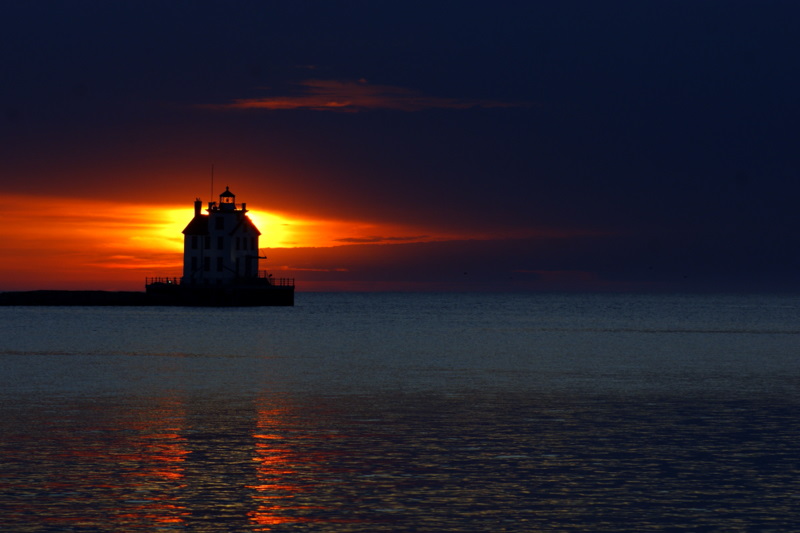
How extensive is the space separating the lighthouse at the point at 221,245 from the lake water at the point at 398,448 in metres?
95.2

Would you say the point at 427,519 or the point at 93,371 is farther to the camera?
the point at 93,371

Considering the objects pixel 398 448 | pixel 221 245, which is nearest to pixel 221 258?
pixel 221 245

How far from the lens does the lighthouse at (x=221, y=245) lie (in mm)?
141750

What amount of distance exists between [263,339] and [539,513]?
59.1 metres

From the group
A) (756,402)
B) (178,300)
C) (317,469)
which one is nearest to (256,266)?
(178,300)

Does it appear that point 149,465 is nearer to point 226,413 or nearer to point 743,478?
point 226,413

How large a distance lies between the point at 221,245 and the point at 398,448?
403 feet

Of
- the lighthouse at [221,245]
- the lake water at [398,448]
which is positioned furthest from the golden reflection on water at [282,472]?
the lighthouse at [221,245]

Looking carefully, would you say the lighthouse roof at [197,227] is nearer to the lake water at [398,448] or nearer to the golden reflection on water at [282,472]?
the lake water at [398,448]

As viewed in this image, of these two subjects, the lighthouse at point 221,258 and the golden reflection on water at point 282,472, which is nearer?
the golden reflection on water at point 282,472

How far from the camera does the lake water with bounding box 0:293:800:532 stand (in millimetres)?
15383

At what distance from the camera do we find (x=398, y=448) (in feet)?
70.4

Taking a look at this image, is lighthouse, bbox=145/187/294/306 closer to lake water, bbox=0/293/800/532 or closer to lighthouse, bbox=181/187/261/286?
lighthouse, bbox=181/187/261/286

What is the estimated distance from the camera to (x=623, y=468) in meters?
19.2
